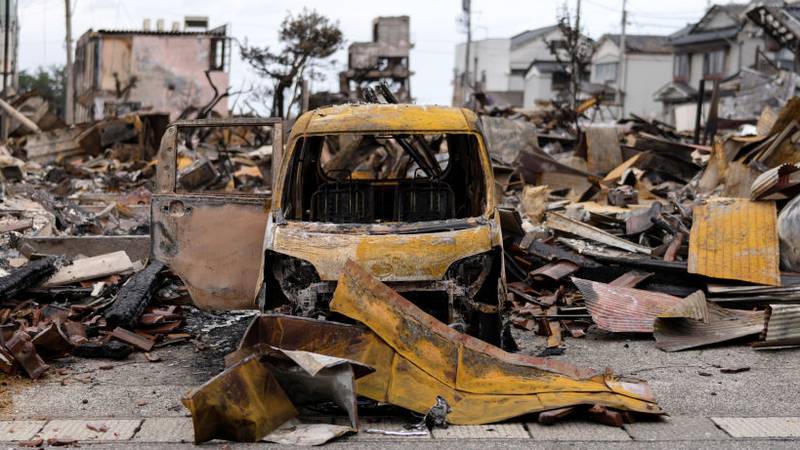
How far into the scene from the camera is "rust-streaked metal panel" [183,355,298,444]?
5.48 m

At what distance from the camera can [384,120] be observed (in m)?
7.54

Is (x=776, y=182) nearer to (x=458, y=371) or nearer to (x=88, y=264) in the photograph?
(x=458, y=371)

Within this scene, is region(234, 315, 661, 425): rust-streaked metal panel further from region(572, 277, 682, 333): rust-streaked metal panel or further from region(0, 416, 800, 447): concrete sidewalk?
region(572, 277, 682, 333): rust-streaked metal panel

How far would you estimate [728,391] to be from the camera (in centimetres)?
685

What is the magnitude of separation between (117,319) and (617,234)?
604 cm

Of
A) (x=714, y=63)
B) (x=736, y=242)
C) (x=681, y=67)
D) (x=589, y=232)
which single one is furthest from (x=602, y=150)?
(x=681, y=67)

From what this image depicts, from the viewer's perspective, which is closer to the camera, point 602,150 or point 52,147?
point 602,150

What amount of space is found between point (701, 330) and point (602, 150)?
10301 mm

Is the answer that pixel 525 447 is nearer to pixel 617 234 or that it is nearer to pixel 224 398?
pixel 224 398

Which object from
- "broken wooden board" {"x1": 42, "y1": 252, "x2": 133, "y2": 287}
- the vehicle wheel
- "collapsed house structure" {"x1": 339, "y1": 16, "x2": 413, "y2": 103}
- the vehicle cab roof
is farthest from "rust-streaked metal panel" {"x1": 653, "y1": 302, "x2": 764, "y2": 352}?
"collapsed house structure" {"x1": 339, "y1": 16, "x2": 413, "y2": 103}

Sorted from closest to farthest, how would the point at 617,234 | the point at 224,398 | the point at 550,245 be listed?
the point at 224,398
the point at 550,245
the point at 617,234

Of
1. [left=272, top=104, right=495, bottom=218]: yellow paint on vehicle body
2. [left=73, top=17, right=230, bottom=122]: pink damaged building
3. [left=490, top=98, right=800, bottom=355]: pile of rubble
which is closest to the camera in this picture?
[left=272, top=104, right=495, bottom=218]: yellow paint on vehicle body

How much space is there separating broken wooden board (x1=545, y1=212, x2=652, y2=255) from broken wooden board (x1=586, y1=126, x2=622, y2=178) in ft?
21.8

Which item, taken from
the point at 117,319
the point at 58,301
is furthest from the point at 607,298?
the point at 58,301
